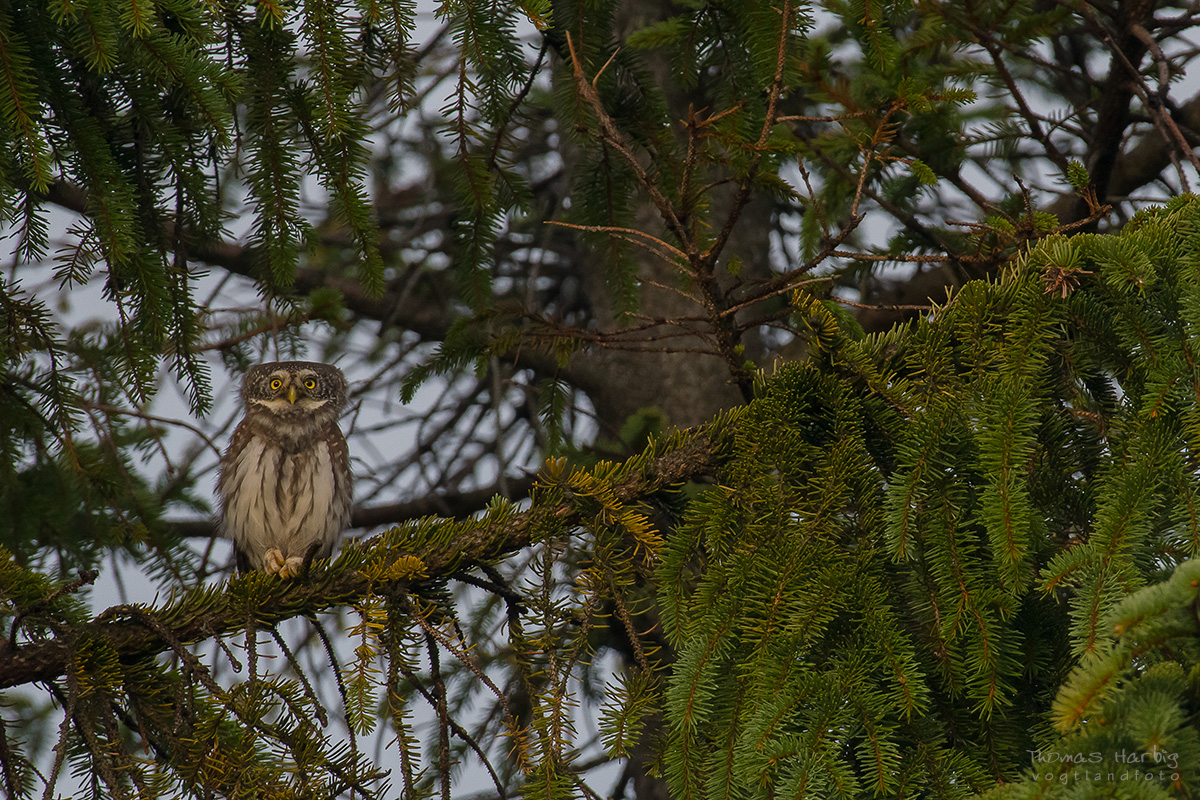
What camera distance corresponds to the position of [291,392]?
3.84m

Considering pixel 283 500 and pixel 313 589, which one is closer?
pixel 313 589

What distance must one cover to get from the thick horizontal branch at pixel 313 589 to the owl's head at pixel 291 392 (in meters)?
1.49

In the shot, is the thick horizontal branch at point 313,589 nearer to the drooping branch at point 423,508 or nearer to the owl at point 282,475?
the owl at point 282,475

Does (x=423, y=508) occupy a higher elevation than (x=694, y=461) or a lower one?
higher

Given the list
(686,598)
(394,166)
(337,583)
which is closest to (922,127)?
(686,598)

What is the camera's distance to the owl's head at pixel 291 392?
3816mm

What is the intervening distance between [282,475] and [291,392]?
380 millimetres

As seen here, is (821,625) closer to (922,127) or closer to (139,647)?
(139,647)

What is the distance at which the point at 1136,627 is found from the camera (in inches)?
52.7
